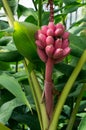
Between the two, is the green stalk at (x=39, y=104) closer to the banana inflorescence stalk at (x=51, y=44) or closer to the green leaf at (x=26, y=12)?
the banana inflorescence stalk at (x=51, y=44)

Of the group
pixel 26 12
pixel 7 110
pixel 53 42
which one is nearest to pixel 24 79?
pixel 7 110

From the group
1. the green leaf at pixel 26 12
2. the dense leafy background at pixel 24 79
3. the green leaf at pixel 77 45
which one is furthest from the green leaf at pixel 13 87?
the green leaf at pixel 26 12

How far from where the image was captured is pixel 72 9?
0.89m

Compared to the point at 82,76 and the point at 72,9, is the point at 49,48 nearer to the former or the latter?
the point at 82,76

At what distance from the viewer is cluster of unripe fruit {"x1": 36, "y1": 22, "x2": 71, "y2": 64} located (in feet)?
1.62

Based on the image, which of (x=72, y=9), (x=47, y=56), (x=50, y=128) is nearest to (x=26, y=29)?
(x=47, y=56)

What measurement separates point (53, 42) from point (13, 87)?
0.31 feet

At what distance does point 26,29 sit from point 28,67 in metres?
0.07

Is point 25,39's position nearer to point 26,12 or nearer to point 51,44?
point 51,44

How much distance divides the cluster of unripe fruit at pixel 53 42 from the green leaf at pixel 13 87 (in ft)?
0.21

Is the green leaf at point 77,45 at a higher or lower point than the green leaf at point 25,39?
lower

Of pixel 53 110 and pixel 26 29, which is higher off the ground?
pixel 26 29

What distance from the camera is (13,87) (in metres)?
0.53

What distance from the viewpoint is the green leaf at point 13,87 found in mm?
513
